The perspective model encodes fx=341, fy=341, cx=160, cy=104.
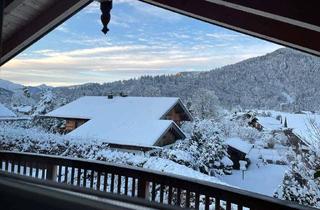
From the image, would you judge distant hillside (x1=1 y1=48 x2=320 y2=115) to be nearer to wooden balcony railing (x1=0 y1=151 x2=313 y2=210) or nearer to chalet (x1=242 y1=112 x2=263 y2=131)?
chalet (x1=242 y1=112 x2=263 y2=131)

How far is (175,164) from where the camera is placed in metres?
6.91

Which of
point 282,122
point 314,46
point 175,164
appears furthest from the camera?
point 175,164

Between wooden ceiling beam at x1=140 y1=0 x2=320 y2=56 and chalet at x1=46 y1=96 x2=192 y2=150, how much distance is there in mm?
4474

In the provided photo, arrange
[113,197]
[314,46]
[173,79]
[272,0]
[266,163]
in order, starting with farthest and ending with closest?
[266,163], [173,79], [314,46], [272,0], [113,197]

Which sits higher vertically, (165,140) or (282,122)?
(282,122)

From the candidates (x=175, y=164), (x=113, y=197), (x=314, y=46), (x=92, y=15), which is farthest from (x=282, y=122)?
(x=113, y=197)

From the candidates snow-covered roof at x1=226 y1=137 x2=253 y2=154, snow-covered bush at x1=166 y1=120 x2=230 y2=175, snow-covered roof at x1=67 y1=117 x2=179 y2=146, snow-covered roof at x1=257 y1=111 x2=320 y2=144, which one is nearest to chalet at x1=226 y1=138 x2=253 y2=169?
snow-covered roof at x1=226 y1=137 x2=253 y2=154

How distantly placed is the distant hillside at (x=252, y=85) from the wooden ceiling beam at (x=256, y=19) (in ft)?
10.5

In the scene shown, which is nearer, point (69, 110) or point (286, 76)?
point (286, 76)

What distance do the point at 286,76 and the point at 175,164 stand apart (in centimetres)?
272

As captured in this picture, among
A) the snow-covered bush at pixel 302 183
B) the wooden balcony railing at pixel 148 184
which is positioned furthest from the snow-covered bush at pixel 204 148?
the wooden balcony railing at pixel 148 184

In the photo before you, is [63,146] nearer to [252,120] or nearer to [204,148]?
[204,148]

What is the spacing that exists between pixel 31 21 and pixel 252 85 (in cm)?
417

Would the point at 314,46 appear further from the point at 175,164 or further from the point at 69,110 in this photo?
the point at 69,110
